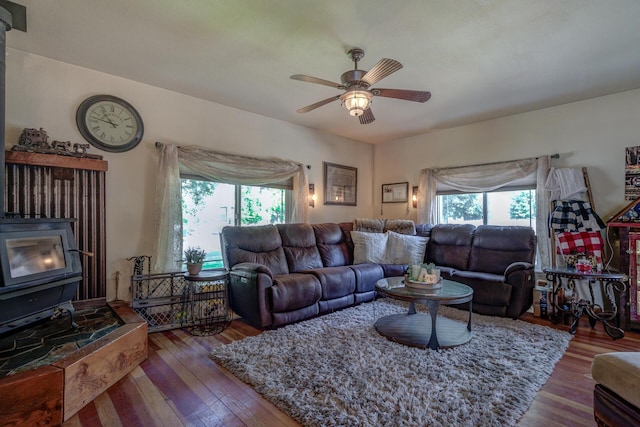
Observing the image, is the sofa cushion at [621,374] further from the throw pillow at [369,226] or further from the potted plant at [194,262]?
the throw pillow at [369,226]

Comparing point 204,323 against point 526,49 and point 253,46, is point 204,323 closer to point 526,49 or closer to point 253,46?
point 253,46

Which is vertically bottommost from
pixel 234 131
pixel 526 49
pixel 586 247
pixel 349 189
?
pixel 586 247

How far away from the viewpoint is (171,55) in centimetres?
273

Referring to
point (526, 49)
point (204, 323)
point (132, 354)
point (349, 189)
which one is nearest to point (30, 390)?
point (132, 354)

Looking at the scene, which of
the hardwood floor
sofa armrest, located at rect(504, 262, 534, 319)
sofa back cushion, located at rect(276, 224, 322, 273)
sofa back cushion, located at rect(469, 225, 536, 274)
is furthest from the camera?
sofa back cushion, located at rect(276, 224, 322, 273)

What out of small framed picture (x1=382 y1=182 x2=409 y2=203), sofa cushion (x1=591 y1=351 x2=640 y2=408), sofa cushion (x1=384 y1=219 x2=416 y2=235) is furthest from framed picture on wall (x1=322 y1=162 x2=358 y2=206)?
sofa cushion (x1=591 y1=351 x2=640 y2=408)

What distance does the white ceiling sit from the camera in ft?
6.86

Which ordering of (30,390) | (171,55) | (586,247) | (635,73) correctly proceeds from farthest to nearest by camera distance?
(586,247) → (635,73) → (171,55) → (30,390)

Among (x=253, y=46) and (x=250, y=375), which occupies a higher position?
(x=253, y=46)

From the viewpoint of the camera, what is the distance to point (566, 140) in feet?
12.5

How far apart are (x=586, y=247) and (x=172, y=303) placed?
4606 mm

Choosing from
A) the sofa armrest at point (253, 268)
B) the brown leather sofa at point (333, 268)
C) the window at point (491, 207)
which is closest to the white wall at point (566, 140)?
the window at point (491, 207)

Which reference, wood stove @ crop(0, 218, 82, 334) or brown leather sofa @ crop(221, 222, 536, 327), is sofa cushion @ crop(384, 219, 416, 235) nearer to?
→ brown leather sofa @ crop(221, 222, 536, 327)

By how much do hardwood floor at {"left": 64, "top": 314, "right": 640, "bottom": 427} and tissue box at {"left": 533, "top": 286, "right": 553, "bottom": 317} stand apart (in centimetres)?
81
